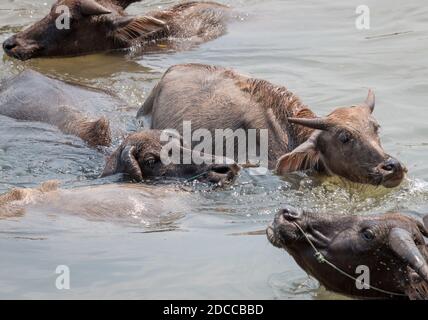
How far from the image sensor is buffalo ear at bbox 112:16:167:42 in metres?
15.2

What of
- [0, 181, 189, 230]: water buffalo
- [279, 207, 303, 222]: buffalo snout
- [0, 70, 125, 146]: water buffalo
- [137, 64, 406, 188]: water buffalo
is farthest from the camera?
[0, 70, 125, 146]: water buffalo

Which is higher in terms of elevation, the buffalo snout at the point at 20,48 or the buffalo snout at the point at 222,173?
the buffalo snout at the point at 20,48

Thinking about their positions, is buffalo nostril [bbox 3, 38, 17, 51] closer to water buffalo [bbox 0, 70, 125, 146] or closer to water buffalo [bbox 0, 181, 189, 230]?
water buffalo [bbox 0, 70, 125, 146]

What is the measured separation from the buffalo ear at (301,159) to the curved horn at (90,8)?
534 cm

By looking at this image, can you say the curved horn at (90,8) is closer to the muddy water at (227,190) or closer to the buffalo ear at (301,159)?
the muddy water at (227,190)

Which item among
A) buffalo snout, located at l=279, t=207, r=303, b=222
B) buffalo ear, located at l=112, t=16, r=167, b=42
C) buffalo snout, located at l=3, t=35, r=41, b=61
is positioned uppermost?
buffalo ear, located at l=112, t=16, r=167, b=42

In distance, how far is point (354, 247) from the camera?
755 centimetres

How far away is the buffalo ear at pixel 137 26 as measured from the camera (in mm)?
15227

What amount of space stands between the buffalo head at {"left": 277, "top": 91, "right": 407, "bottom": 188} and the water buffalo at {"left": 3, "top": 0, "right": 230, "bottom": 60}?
5.41 meters

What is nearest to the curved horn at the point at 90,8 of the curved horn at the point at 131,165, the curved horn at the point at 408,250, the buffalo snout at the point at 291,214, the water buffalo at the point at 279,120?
the water buffalo at the point at 279,120

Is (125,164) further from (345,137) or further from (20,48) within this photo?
(20,48)

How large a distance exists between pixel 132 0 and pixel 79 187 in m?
6.19

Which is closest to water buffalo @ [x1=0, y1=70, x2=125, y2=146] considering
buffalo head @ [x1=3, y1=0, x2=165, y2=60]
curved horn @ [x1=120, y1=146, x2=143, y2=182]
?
curved horn @ [x1=120, y1=146, x2=143, y2=182]
